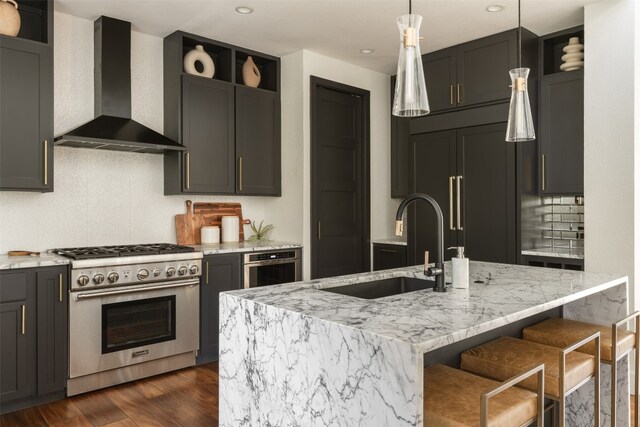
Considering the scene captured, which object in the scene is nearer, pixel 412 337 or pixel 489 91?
pixel 412 337

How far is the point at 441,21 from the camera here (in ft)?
12.5

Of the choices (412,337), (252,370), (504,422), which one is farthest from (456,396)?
(252,370)

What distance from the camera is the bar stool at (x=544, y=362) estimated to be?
188 cm

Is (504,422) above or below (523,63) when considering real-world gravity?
below

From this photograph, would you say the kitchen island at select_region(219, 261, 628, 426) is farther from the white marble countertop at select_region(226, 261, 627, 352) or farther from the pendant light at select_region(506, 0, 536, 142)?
the pendant light at select_region(506, 0, 536, 142)

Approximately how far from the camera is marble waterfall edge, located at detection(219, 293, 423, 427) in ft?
4.43

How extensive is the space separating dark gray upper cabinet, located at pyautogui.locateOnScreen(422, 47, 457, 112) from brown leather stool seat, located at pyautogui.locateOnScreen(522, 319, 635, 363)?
2.44 m

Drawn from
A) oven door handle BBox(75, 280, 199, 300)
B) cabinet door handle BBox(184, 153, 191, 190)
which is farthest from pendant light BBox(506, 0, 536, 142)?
cabinet door handle BBox(184, 153, 191, 190)

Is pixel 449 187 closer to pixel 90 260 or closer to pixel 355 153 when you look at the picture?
pixel 355 153

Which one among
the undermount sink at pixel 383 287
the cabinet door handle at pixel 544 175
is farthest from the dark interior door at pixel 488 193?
the undermount sink at pixel 383 287

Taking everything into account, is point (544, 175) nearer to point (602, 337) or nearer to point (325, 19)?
point (602, 337)

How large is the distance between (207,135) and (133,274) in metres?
1.40

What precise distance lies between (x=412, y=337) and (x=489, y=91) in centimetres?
330

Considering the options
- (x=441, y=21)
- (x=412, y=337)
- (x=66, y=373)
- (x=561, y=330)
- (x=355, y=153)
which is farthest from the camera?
(x=355, y=153)
